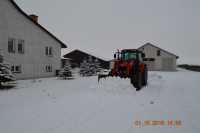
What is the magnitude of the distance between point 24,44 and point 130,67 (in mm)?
12909

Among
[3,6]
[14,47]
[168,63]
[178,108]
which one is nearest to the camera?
[178,108]

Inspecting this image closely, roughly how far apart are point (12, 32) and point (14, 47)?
150cm

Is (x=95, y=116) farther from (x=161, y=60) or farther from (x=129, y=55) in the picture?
(x=161, y=60)

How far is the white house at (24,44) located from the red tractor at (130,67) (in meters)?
10.6

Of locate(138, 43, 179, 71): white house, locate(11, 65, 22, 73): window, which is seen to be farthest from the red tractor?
locate(138, 43, 179, 71): white house

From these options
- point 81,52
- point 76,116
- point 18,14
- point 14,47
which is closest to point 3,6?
point 18,14

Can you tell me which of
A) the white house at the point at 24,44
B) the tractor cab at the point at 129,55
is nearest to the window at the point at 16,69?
the white house at the point at 24,44

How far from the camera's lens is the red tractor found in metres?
12.2

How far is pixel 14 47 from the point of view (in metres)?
19.6

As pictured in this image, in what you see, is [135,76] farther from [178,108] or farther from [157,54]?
[157,54]

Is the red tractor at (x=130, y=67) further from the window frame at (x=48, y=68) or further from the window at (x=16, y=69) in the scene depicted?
the window frame at (x=48, y=68)

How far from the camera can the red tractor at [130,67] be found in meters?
12.2

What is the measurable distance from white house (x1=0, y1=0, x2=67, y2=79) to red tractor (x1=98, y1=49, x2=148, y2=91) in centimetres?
1056

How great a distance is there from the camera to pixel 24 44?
20641mm
